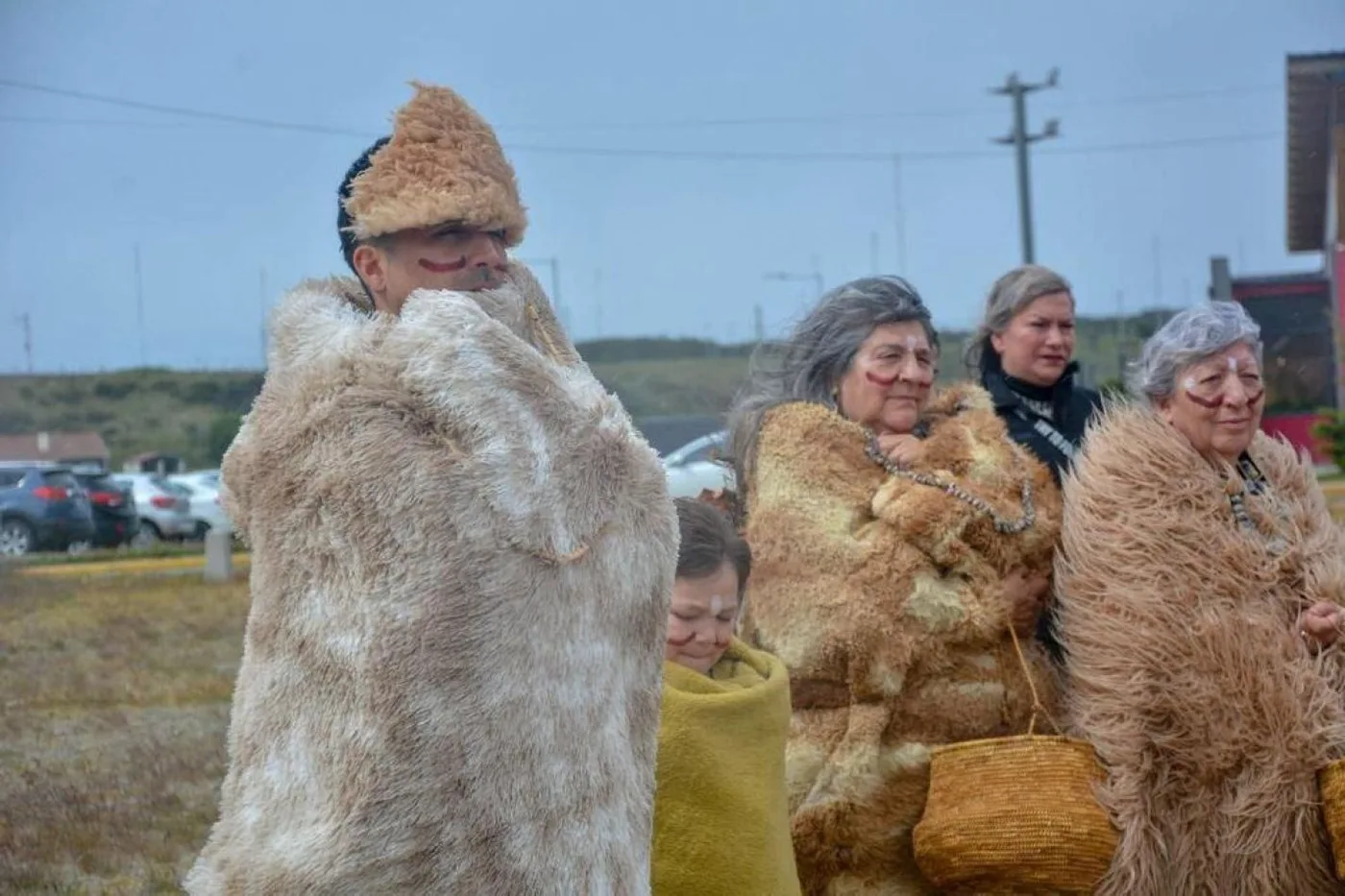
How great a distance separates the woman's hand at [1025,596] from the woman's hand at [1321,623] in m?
0.54

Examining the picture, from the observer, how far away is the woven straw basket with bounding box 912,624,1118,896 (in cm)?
333

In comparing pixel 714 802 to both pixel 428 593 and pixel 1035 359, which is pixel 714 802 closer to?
pixel 428 593

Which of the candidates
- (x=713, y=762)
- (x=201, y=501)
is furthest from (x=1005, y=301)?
(x=201, y=501)

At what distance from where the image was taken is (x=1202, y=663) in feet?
11.6

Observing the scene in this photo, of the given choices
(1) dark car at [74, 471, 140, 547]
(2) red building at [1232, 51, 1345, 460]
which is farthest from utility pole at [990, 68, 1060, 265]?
(1) dark car at [74, 471, 140, 547]

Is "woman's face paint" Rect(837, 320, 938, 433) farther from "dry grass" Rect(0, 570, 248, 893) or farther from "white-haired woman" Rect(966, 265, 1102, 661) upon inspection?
"dry grass" Rect(0, 570, 248, 893)

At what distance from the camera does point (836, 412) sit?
12.2 ft

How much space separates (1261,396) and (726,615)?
159cm

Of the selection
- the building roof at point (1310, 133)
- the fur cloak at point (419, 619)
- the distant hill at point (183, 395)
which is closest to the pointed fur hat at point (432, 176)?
the fur cloak at point (419, 619)

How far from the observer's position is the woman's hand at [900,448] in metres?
3.66

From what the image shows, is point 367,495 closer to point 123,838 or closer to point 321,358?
point 321,358

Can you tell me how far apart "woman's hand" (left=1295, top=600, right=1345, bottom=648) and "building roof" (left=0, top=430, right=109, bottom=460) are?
26.9 m

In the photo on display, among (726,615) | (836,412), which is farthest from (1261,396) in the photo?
(726,615)

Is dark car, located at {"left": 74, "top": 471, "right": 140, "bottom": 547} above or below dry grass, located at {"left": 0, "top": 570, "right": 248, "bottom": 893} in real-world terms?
below
